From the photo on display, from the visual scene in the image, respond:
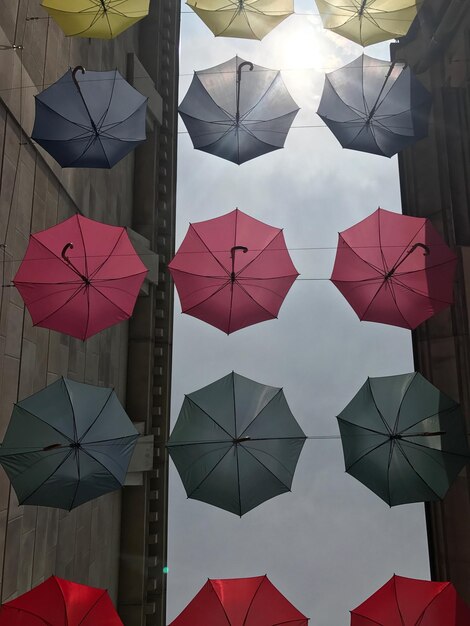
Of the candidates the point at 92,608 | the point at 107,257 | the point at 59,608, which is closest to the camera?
the point at 59,608

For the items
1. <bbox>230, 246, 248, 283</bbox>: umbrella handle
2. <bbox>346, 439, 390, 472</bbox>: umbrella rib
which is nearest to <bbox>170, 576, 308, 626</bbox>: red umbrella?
<bbox>346, 439, 390, 472</bbox>: umbrella rib

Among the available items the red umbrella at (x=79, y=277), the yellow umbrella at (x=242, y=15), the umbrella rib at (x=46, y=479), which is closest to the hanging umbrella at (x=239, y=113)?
A: the yellow umbrella at (x=242, y=15)

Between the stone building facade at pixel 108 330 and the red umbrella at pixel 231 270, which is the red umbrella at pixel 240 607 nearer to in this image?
the stone building facade at pixel 108 330

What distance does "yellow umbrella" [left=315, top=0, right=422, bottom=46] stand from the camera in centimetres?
1028

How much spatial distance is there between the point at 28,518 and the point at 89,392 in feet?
8.48

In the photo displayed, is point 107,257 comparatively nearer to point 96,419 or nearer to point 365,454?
A: point 96,419

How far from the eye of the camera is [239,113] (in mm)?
10617

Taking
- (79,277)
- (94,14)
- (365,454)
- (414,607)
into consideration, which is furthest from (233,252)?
(414,607)

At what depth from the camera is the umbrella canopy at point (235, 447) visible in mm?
8820

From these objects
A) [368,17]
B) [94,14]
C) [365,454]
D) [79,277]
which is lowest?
[365,454]

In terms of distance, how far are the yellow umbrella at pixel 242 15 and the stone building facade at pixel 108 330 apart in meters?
3.14

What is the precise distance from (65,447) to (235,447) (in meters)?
2.74

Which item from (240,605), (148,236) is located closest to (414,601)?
(240,605)

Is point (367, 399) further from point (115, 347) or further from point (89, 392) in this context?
point (115, 347)
